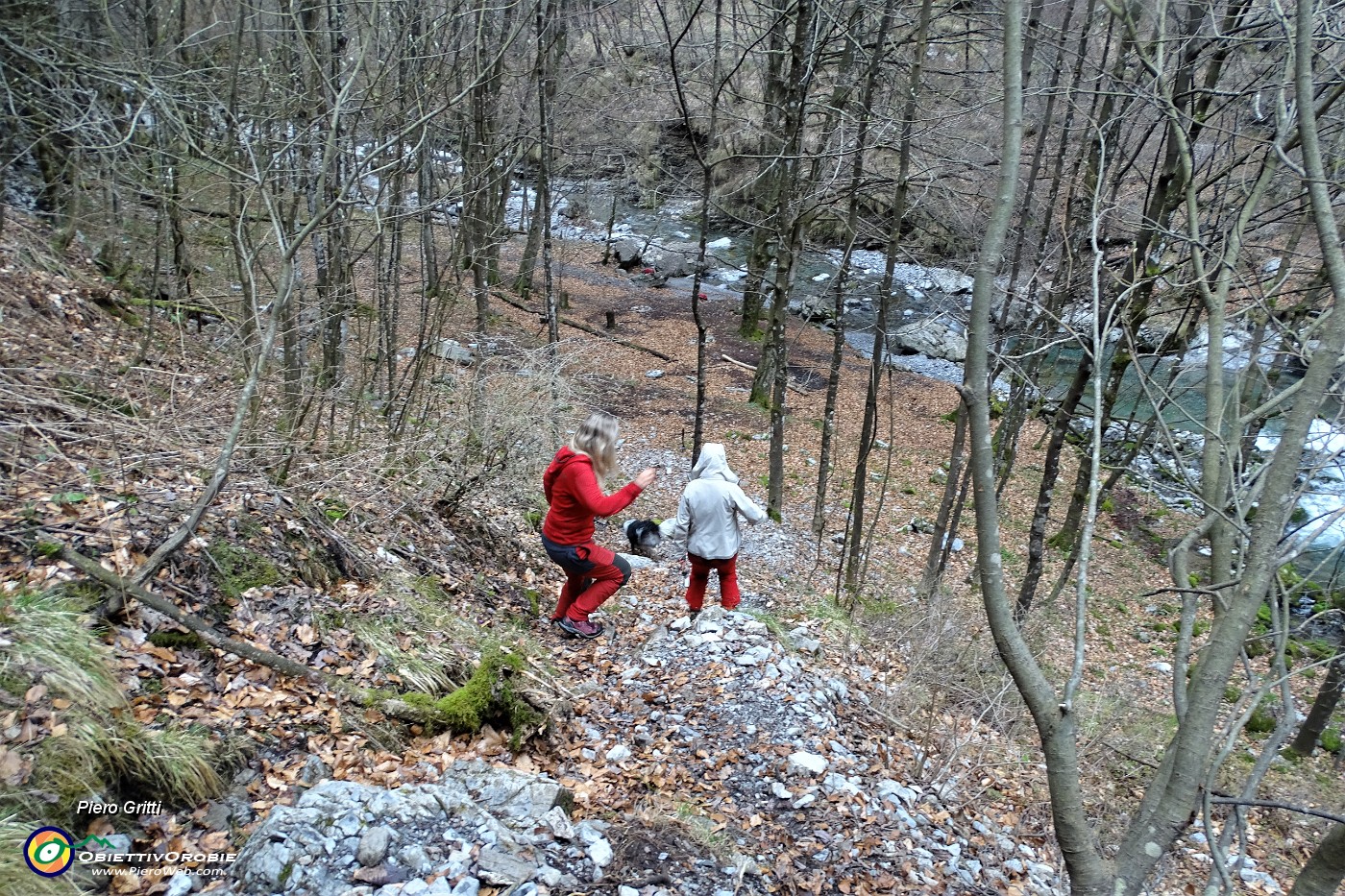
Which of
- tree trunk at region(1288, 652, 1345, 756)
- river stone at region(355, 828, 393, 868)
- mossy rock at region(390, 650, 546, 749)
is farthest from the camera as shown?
tree trunk at region(1288, 652, 1345, 756)

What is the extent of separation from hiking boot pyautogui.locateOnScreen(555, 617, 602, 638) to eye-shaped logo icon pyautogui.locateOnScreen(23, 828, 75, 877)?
138 inches

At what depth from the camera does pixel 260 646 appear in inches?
149

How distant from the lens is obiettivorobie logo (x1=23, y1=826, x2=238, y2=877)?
7.57 feet

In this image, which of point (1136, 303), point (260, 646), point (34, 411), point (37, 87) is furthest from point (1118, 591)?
point (37, 87)

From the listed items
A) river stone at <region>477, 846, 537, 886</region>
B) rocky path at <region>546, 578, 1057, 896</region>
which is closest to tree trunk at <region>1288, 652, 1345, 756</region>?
rocky path at <region>546, 578, 1057, 896</region>

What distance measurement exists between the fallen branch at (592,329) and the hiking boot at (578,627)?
12.8 metres

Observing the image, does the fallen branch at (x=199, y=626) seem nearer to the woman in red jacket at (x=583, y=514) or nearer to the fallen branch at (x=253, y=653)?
the fallen branch at (x=253, y=653)

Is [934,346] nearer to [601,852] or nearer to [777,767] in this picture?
[777,767]

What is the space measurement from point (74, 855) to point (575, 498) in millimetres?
3207

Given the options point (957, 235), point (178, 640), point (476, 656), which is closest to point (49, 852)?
point (178, 640)

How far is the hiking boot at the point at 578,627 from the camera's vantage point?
572cm

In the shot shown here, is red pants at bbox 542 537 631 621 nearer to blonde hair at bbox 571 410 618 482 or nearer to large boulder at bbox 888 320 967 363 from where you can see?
blonde hair at bbox 571 410 618 482

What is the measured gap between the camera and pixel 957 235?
51.4ft

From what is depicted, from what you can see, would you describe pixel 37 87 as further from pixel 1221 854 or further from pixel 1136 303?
pixel 1136 303
